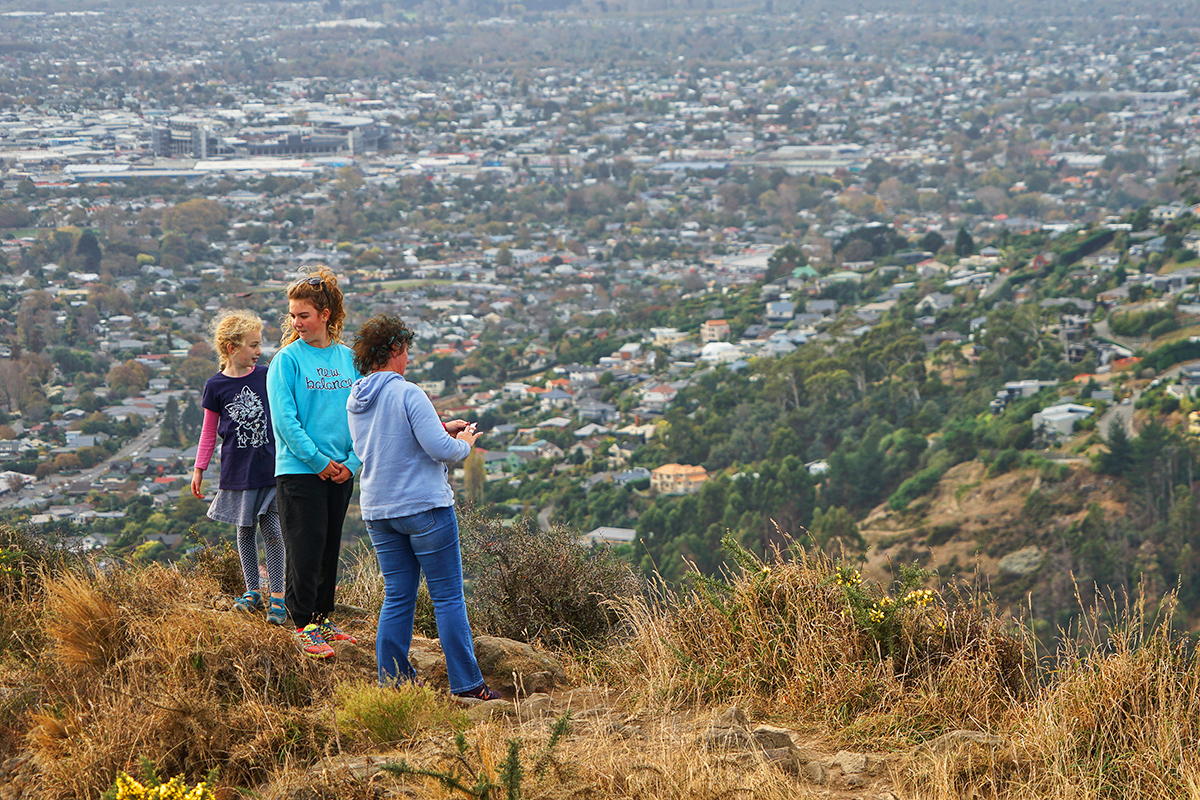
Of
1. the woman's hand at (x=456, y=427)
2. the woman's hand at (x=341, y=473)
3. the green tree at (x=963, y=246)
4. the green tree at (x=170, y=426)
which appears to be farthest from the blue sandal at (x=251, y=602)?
the green tree at (x=963, y=246)

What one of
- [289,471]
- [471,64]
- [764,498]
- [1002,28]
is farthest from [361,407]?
[1002,28]

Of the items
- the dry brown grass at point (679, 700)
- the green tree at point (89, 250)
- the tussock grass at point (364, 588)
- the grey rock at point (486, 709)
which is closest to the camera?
the dry brown grass at point (679, 700)

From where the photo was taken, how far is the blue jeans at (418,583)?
2.68 metres

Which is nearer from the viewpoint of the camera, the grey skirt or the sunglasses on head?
the sunglasses on head

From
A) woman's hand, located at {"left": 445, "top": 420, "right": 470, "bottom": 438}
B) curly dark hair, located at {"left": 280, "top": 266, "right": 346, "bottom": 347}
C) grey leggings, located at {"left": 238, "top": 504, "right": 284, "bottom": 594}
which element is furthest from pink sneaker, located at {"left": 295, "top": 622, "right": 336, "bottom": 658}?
curly dark hair, located at {"left": 280, "top": 266, "right": 346, "bottom": 347}

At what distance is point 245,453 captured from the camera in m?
3.14

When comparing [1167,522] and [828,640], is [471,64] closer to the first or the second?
[1167,522]

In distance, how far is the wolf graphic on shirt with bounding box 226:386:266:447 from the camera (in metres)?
3.14

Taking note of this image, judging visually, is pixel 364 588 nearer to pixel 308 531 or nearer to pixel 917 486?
pixel 308 531

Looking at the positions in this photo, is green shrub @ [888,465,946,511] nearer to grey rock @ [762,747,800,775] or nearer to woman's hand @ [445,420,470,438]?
woman's hand @ [445,420,470,438]

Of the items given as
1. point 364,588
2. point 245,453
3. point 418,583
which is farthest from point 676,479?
point 418,583

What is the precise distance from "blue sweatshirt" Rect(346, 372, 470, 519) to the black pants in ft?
1.06

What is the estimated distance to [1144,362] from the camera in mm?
25719

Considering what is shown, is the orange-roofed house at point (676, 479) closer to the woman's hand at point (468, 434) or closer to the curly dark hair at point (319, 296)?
the curly dark hair at point (319, 296)
